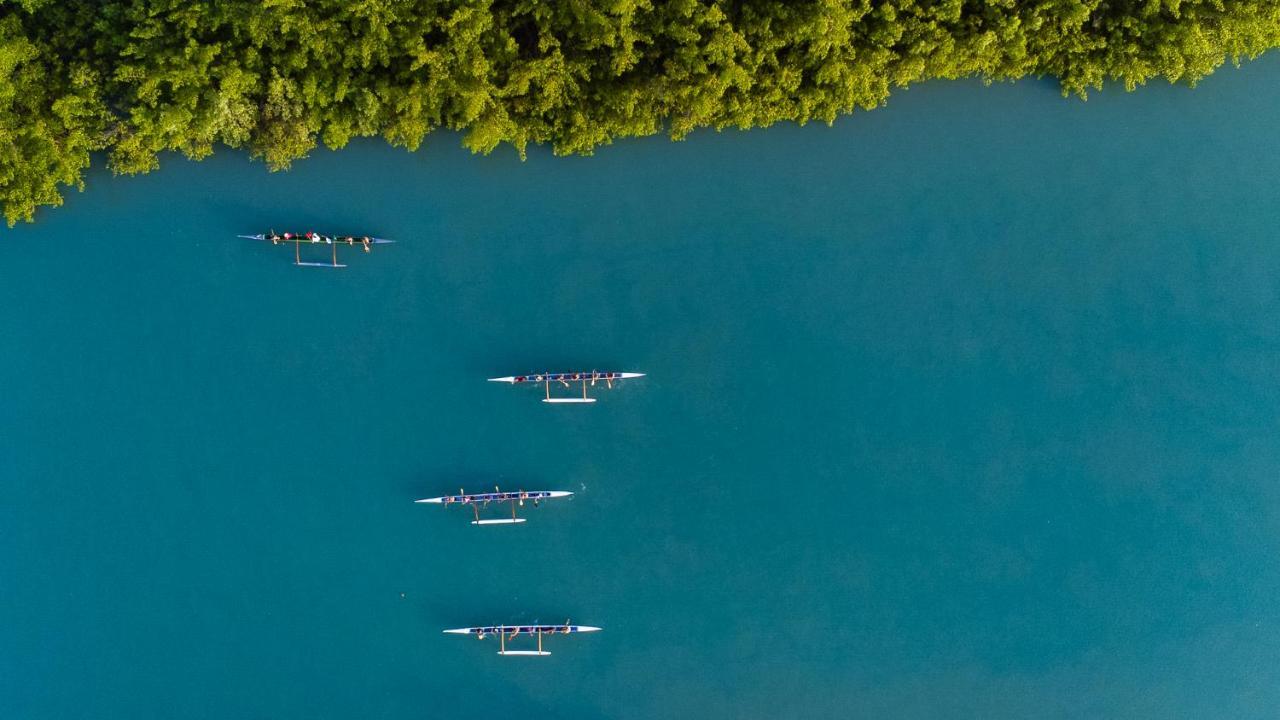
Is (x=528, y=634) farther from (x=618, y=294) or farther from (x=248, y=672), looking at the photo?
(x=618, y=294)

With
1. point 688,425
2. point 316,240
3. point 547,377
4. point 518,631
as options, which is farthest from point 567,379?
point 316,240

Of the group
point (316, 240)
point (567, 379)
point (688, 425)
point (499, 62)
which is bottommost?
point (688, 425)

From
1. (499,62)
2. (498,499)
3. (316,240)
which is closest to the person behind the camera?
(499,62)

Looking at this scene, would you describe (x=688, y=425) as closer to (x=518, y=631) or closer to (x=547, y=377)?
(x=547, y=377)

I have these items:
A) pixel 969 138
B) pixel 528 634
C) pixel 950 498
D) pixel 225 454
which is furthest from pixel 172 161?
pixel 950 498

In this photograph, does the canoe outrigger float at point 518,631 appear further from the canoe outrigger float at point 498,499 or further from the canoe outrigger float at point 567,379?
the canoe outrigger float at point 567,379

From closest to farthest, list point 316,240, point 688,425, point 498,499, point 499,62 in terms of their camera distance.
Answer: point 499,62
point 316,240
point 498,499
point 688,425

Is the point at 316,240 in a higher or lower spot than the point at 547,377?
higher

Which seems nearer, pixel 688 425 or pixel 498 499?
pixel 498 499
